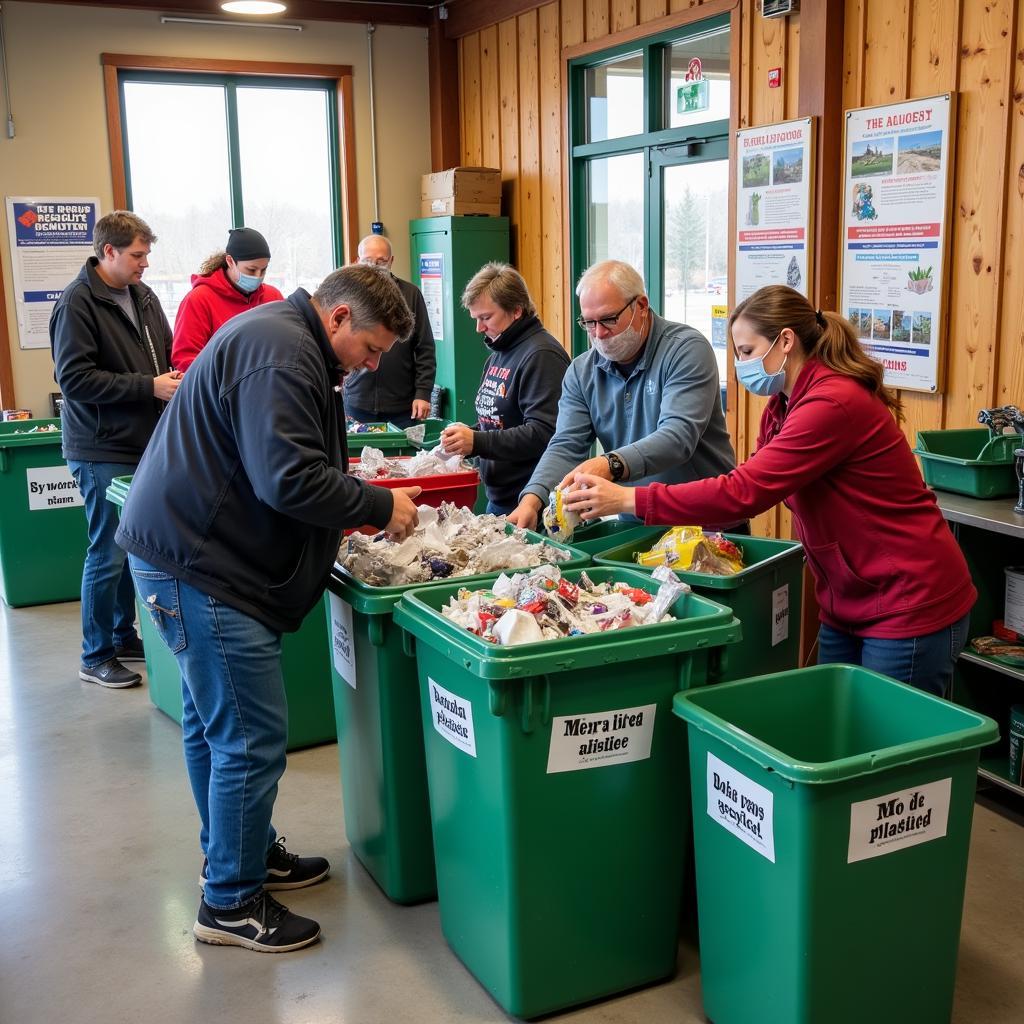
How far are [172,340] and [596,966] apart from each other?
350 centimetres

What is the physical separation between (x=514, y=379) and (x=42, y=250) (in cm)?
453

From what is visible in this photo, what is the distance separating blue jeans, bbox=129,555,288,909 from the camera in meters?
2.62

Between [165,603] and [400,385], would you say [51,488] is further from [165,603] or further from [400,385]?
[165,603]

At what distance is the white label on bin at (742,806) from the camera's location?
211 cm

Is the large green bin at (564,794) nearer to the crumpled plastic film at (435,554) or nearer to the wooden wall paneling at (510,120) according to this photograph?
the crumpled plastic film at (435,554)

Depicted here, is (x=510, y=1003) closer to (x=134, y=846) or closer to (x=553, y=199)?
(x=134, y=846)

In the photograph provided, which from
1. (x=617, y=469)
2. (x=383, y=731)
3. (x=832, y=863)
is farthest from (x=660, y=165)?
(x=832, y=863)

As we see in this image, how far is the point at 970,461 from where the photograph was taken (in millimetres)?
3615

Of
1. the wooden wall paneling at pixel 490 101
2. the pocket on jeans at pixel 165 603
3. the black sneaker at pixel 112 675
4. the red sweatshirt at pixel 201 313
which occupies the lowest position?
the black sneaker at pixel 112 675

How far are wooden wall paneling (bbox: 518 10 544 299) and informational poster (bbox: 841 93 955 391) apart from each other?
291cm

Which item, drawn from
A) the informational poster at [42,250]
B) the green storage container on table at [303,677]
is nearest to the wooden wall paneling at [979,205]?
the green storage container on table at [303,677]

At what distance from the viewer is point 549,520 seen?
3.24 meters

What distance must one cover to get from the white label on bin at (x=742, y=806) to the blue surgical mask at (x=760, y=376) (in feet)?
3.18

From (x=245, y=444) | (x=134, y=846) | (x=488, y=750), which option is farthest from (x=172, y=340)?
(x=488, y=750)
